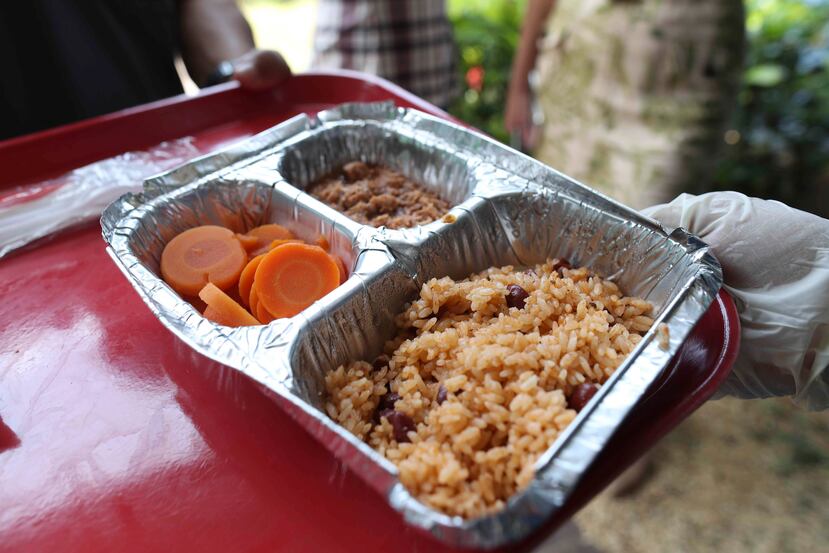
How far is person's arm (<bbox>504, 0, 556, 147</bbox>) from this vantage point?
8.99 feet

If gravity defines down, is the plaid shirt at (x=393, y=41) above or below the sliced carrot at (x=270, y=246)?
above

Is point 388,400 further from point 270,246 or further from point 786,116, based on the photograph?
point 786,116

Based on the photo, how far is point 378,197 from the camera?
1570 mm

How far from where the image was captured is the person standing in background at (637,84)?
2234 millimetres

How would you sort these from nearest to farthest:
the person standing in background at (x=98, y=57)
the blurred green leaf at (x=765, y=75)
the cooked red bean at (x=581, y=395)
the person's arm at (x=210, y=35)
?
the cooked red bean at (x=581, y=395) < the person standing in background at (x=98, y=57) < the person's arm at (x=210, y=35) < the blurred green leaf at (x=765, y=75)

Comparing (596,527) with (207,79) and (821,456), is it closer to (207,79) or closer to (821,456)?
(821,456)

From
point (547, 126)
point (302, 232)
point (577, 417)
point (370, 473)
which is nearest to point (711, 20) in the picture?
point (547, 126)

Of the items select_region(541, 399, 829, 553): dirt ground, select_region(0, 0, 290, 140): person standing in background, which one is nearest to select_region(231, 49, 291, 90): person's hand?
select_region(0, 0, 290, 140): person standing in background

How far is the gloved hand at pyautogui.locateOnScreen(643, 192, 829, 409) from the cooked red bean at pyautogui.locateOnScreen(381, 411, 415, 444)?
0.71 meters

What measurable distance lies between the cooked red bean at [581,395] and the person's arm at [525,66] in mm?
2238

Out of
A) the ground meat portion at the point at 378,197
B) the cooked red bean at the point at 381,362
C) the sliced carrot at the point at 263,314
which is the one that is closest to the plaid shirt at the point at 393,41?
the ground meat portion at the point at 378,197

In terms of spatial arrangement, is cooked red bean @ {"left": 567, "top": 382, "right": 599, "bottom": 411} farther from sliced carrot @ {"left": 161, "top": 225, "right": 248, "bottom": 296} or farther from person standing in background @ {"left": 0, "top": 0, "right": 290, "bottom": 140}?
person standing in background @ {"left": 0, "top": 0, "right": 290, "bottom": 140}

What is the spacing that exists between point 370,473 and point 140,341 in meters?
0.69

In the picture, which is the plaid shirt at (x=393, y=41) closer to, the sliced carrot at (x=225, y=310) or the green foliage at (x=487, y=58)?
the green foliage at (x=487, y=58)
